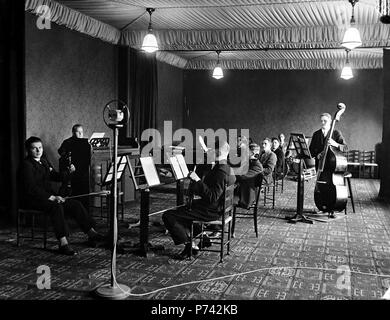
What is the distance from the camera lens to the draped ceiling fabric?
762cm

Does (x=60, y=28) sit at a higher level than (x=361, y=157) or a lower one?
higher

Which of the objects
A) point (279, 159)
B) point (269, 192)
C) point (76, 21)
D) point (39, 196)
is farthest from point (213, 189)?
point (269, 192)

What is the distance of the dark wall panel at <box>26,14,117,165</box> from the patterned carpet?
2105 millimetres

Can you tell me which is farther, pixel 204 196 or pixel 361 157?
pixel 361 157

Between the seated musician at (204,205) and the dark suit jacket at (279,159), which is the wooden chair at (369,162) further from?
the seated musician at (204,205)

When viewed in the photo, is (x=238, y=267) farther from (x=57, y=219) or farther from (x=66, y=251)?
(x=57, y=219)

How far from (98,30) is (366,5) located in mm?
4927

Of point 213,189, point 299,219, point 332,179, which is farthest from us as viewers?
point 299,219

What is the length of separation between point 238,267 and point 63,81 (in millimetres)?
5164

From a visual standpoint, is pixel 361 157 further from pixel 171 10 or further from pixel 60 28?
pixel 60 28

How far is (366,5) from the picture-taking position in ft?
24.5

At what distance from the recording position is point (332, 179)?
24.3 feet

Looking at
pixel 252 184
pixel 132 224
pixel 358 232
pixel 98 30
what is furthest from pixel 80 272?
pixel 98 30

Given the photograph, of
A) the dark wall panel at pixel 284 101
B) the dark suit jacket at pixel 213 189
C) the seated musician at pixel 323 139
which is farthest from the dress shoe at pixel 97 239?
the dark wall panel at pixel 284 101
